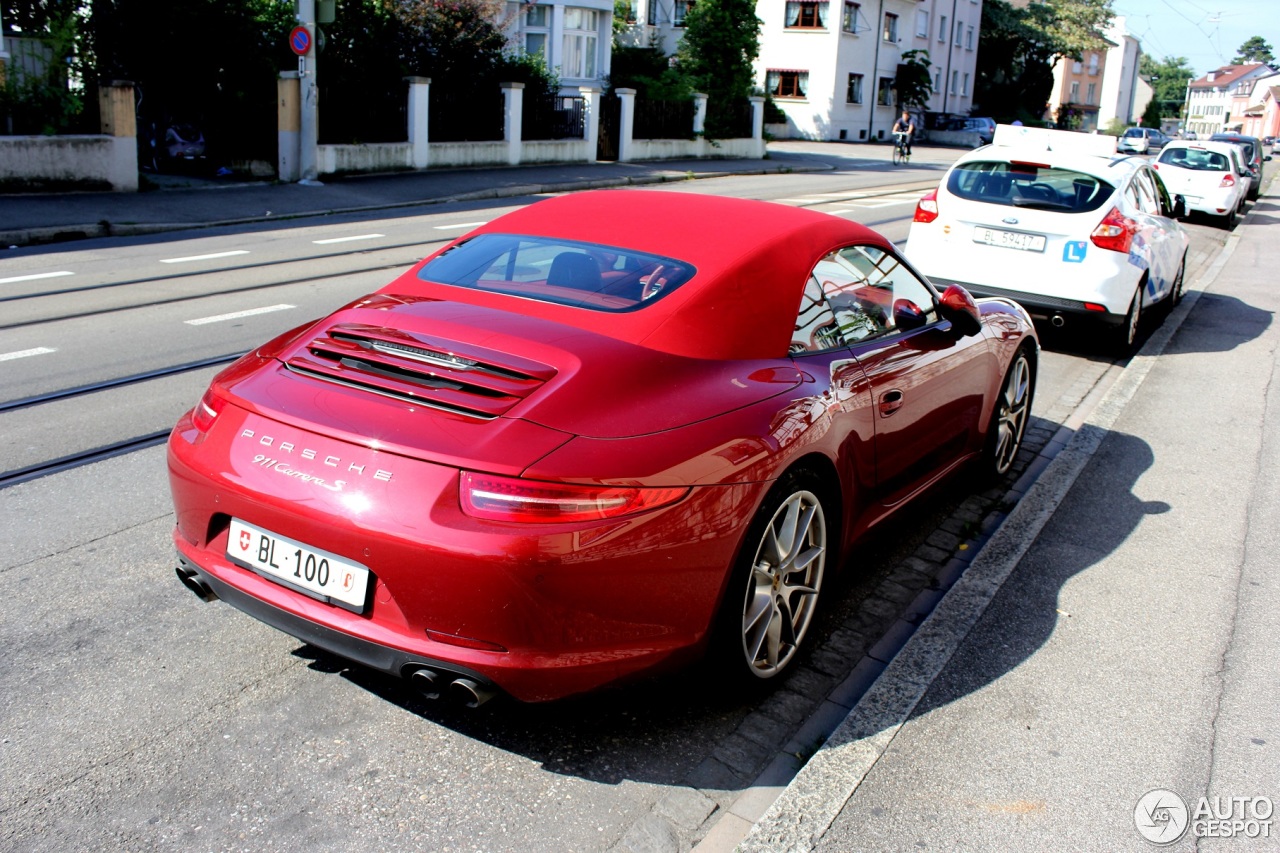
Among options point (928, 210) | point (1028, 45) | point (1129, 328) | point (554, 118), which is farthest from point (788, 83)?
point (1129, 328)

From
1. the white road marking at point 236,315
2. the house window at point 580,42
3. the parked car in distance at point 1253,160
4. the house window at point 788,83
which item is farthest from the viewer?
the house window at point 788,83

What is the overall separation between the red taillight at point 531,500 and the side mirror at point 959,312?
252 centimetres

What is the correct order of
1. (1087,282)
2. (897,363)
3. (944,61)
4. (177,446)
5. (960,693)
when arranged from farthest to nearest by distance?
1. (944,61)
2. (1087,282)
3. (897,363)
4. (960,693)
5. (177,446)

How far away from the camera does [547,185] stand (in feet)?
78.0

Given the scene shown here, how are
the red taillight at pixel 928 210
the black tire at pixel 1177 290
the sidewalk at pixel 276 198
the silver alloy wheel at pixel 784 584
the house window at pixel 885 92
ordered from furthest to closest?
the house window at pixel 885 92
the sidewalk at pixel 276 198
the black tire at pixel 1177 290
the red taillight at pixel 928 210
the silver alloy wheel at pixel 784 584

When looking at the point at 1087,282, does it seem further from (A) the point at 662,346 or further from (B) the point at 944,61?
(B) the point at 944,61

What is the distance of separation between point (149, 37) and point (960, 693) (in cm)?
2063

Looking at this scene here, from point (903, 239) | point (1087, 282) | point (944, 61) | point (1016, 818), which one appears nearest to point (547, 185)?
point (903, 239)

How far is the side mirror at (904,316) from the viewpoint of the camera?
475cm

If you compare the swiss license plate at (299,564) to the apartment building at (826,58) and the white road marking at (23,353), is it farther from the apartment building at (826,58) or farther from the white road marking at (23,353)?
the apartment building at (826,58)

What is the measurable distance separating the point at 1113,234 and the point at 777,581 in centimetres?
708

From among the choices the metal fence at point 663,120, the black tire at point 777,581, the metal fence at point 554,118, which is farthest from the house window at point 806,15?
the black tire at point 777,581

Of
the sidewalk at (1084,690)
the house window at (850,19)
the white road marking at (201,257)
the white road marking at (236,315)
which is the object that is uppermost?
the house window at (850,19)

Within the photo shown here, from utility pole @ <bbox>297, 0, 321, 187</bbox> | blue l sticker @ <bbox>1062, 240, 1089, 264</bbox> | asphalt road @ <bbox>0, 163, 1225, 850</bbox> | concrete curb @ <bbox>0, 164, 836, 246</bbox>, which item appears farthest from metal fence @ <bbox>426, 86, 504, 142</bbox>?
asphalt road @ <bbox>0, 163, 1225, 850</bbox>
